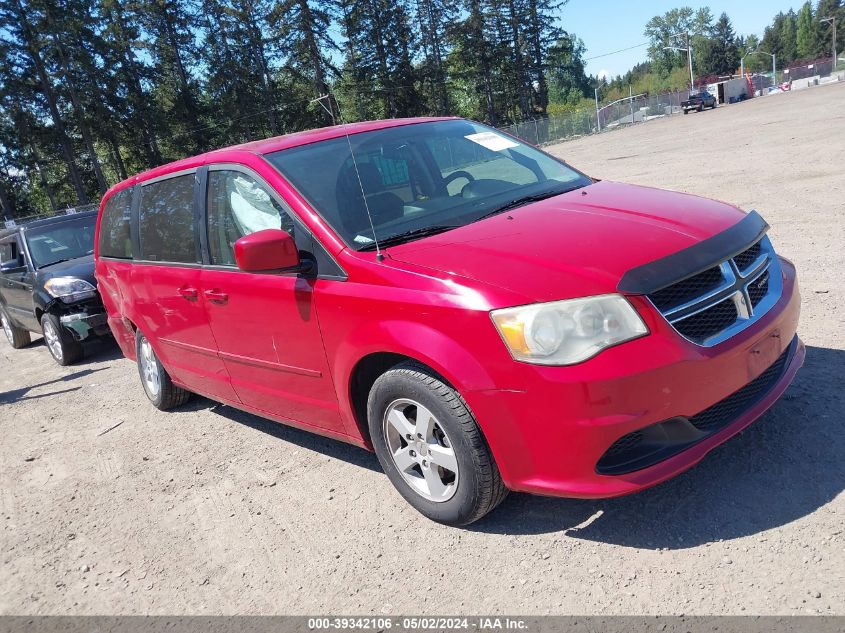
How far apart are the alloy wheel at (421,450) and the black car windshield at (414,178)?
2.64ft

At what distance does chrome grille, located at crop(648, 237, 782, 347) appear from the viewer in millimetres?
2705

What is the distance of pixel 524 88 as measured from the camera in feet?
224

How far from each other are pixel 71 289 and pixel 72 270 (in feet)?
1.09

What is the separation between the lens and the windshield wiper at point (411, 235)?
10.8 ft

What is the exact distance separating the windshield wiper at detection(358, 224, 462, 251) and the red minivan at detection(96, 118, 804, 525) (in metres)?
0.02

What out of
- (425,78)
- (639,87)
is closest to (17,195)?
(425,78)

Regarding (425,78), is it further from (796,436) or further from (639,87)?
(639,87)

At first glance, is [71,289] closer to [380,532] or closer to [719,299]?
[380,532]

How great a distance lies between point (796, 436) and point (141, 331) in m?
4.60

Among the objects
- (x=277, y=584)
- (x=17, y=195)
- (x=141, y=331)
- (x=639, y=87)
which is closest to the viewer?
(x=277, y=584)

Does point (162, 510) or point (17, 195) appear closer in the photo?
point (162, 510)

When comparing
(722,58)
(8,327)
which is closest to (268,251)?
(8,327)

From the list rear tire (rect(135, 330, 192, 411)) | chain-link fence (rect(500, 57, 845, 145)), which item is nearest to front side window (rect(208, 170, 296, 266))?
rear tire (rect(135, 330, 192, 411))

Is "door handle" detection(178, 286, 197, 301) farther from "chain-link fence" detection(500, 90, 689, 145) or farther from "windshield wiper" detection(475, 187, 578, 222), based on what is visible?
"chain-link fence" detection(500, 90, 689, 145)
